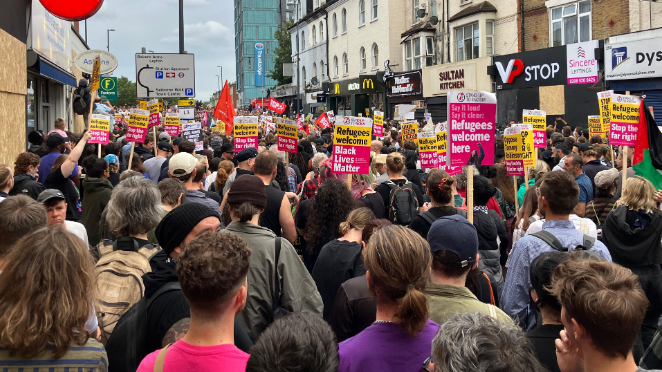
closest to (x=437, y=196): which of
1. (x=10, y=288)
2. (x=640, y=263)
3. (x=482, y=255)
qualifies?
(x=482, y=255)

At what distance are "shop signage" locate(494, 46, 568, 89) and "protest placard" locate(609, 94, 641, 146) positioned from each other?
15.2m

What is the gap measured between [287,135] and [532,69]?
16778 millimetres

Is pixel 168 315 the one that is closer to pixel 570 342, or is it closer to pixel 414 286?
pixel 414 286

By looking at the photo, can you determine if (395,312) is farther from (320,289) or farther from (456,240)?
(320,289)

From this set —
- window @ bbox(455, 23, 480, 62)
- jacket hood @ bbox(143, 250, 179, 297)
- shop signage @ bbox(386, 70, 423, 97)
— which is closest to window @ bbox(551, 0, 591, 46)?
window @ bbox(455, 23, 480, 62)

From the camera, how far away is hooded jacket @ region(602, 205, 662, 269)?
569 centimetres

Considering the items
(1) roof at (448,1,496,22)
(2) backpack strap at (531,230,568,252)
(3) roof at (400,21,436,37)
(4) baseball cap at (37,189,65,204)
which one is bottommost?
(2) backpack strap at (531,230,568,252)

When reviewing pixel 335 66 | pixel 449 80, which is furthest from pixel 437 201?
pixel 335 66

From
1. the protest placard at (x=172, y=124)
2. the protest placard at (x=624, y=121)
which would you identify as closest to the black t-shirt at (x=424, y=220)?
the protest placard at (x=624, y=121)

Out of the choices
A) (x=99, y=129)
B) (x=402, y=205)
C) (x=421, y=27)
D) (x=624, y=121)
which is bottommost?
(x=402, y=205)

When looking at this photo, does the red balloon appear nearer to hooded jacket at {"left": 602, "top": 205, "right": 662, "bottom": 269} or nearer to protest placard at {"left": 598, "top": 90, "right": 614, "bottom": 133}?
hooded jacket at {"left": 602, "top": 205, "right": 662, "bottom": 269}

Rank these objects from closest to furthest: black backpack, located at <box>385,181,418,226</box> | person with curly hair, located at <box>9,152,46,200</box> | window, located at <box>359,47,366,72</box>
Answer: person with curly hair, located at <box>9,152,46,200</box>, black backpack, located at <box>385,181,418,226</box>, window, located at <box>359,47,366,72</box>

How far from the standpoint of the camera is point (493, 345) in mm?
2035

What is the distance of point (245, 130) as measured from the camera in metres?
12.2
